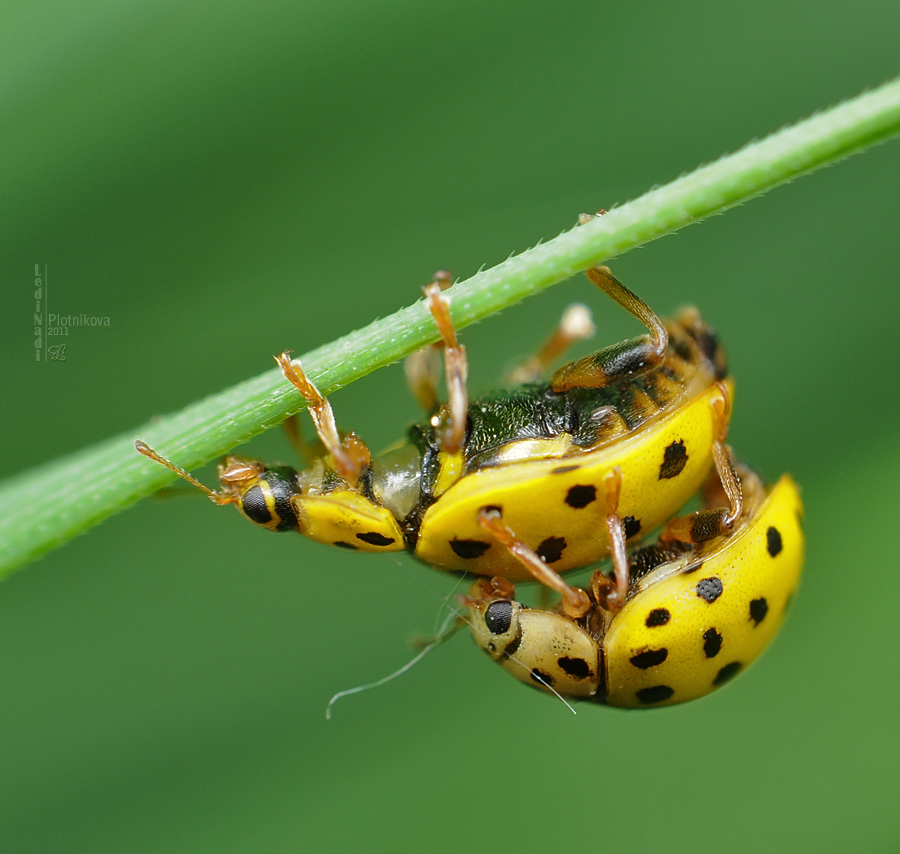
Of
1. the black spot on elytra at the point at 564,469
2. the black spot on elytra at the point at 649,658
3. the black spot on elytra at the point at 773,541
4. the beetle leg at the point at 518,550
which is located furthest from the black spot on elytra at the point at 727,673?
the black spot on elytra at the point at 564,469

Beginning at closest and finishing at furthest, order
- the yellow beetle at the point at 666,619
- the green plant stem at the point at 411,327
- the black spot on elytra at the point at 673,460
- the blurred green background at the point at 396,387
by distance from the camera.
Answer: the green plant stem at the point at 411,327 < the black spot on elytra at the point at 673,460 < the yellow beetle at the point at 666,619 < the blurred green background at the point at 396,387

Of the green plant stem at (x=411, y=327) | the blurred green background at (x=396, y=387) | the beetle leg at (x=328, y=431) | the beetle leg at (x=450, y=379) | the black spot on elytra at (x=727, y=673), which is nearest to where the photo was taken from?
the green plant stem at (x=411, y=327)

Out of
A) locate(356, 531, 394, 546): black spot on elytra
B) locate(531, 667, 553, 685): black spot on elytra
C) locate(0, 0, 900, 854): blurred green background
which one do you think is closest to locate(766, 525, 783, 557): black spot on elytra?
locate(531, 667, 553, 685): black spot on elytra

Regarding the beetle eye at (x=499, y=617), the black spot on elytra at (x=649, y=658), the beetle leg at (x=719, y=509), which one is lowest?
the black spot on elytra at (x=649, y=658)

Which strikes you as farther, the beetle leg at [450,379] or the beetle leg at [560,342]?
the beetle leg at [560,342]

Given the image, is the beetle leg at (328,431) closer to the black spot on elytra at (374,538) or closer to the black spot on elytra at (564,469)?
the black spot on elytra at (374,538)

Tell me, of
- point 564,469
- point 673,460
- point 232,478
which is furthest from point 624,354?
point 232,478

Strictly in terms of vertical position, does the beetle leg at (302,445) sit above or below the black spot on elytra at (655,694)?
above
